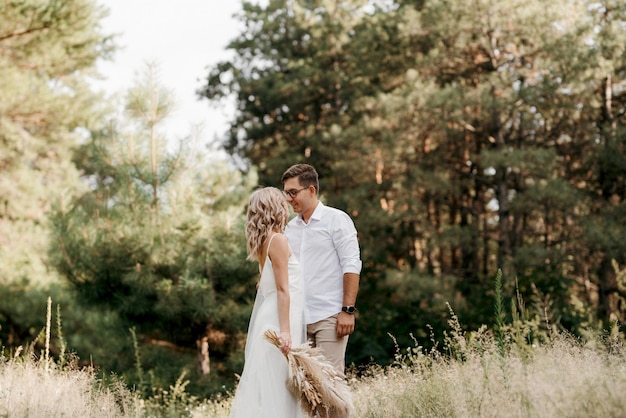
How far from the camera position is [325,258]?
13.8ft

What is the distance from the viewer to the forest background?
358 inches

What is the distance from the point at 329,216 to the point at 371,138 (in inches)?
545

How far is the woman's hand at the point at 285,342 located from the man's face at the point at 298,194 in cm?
85

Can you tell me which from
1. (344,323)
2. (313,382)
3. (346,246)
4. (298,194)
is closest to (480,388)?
(344,323)

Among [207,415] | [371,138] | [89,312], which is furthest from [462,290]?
[207,415]

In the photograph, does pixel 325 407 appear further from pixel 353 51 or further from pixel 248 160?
pixel 248 160

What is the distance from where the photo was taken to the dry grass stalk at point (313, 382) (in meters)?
3.75

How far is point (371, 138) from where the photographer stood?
17844 millimetres

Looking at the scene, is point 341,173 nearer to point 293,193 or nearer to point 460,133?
point 460,133

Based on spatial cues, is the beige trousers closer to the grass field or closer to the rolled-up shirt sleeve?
the rolled-up shirt sleeve

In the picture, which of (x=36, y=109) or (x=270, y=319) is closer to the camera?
(x=270, y=319)

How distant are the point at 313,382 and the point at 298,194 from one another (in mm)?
1191

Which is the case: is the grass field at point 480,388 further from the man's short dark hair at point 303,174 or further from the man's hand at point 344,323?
the man's short dark hair at point 303,174

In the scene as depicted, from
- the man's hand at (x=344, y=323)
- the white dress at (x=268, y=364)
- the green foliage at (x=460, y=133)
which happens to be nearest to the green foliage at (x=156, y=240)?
the white dress at (x=268, y=364)
